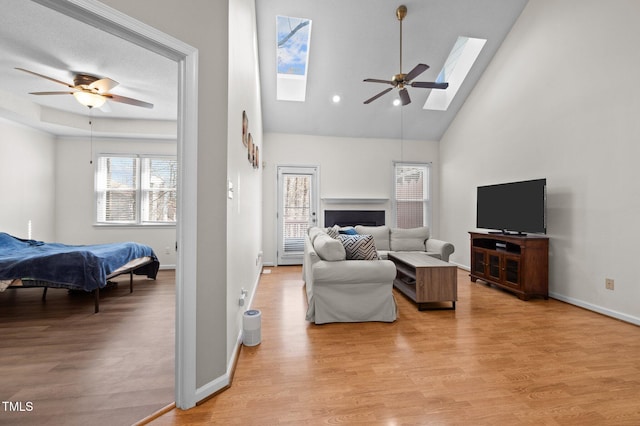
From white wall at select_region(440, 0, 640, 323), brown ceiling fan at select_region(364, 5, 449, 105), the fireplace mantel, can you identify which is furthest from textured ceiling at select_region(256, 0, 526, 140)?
the fireplace mantel

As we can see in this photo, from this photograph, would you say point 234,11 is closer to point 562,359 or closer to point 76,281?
point 76,281

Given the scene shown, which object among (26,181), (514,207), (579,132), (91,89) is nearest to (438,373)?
(514,207)

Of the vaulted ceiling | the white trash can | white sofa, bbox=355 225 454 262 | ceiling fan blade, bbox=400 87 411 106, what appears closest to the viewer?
the white trash can

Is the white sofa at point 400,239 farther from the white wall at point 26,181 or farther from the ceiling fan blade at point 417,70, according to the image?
the white wall at point 26,181

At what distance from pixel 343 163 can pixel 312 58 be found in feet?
7.47

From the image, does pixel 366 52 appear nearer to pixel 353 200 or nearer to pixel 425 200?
pixel 353 200

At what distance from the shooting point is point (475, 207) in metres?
5.25

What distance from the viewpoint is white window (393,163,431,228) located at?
642 cm

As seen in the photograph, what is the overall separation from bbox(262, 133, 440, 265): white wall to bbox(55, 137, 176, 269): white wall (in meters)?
2.15

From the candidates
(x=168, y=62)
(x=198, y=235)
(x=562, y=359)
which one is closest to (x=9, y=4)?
(x=168, y=62)

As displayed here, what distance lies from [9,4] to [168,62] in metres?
1.24

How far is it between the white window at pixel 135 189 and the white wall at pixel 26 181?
74cm

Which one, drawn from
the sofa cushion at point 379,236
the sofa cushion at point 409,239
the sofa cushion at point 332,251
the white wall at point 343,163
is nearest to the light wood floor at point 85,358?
the sofa cushion at point 332,251

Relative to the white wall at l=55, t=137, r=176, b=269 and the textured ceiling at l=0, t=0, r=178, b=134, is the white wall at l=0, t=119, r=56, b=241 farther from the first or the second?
the textured ceiling at l=0, t=0, r=178, b=134
